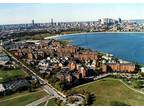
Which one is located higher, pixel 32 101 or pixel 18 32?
pixel 18 32

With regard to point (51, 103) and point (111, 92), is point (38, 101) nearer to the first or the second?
point (51, 103)

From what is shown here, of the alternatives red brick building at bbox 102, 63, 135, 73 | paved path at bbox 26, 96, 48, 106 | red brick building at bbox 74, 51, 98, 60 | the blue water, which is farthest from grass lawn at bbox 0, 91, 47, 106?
the blue water

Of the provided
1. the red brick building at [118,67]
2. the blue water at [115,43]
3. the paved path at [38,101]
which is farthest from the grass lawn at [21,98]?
the blue water at [115,43]

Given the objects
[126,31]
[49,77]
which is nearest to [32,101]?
[49,77]

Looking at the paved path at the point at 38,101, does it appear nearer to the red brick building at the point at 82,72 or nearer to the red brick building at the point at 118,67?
the red brick building at the point at 82,72

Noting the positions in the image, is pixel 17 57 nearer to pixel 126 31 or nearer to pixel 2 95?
pixel 2 95
